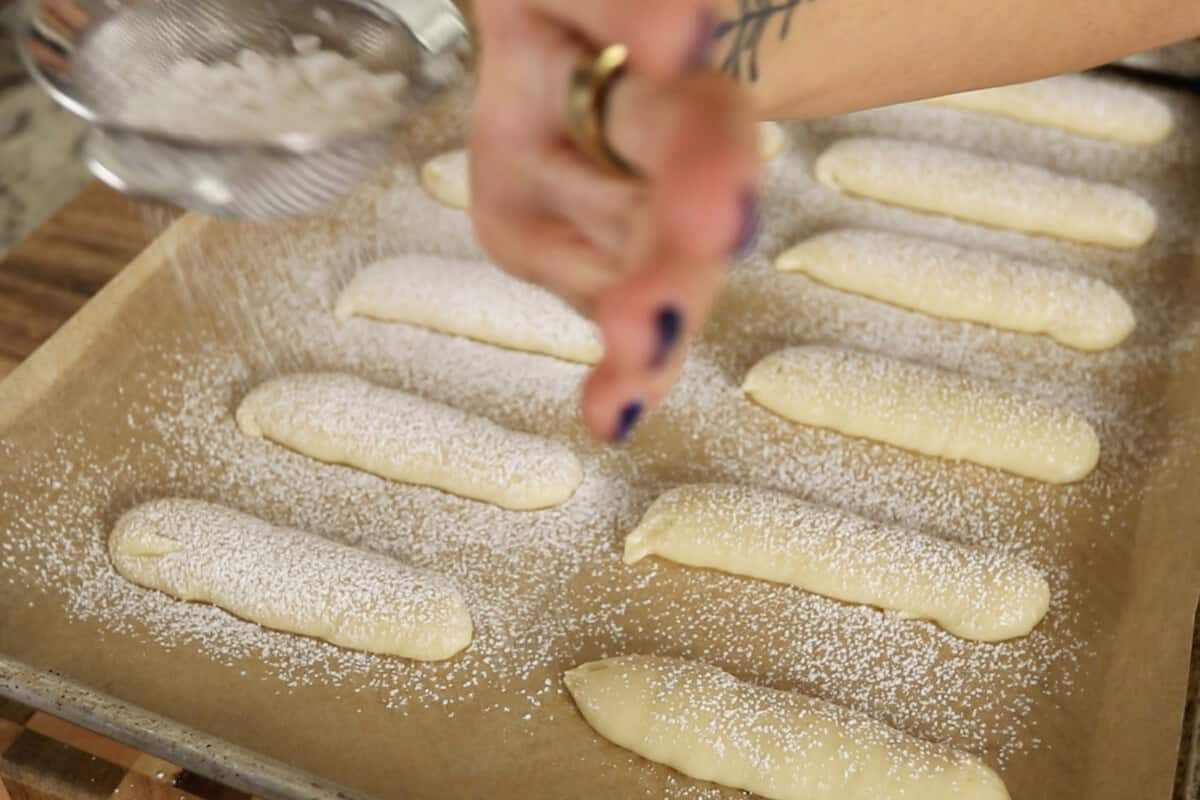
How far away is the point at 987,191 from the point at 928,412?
533mm

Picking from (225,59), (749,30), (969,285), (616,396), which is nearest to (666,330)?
(616,396)

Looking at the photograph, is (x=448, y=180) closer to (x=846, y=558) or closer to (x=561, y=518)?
(x=561, y=518)

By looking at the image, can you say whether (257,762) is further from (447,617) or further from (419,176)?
(419,176)

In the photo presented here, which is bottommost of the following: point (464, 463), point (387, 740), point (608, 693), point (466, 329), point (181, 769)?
point (181, 769)

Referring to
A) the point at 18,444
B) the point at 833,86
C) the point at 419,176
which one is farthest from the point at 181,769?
the point at 419,176

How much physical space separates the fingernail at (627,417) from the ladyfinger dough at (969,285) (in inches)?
47.3

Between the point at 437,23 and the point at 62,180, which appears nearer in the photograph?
the point at 437,23

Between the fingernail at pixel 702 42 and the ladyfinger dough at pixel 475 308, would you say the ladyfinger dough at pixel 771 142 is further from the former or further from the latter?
the fingernail at pixel 702 42

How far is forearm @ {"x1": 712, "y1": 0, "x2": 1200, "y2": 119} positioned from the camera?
3.92ft

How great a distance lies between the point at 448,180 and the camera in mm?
1909

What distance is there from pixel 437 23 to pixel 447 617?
2.23 feet

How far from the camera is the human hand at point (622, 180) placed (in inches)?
20.7

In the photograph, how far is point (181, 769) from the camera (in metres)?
1.16

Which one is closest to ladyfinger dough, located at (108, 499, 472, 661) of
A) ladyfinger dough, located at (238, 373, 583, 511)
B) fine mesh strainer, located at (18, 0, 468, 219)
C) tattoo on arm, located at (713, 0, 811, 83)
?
ladyfinger dough, located at (238, 373, 583, 511)
